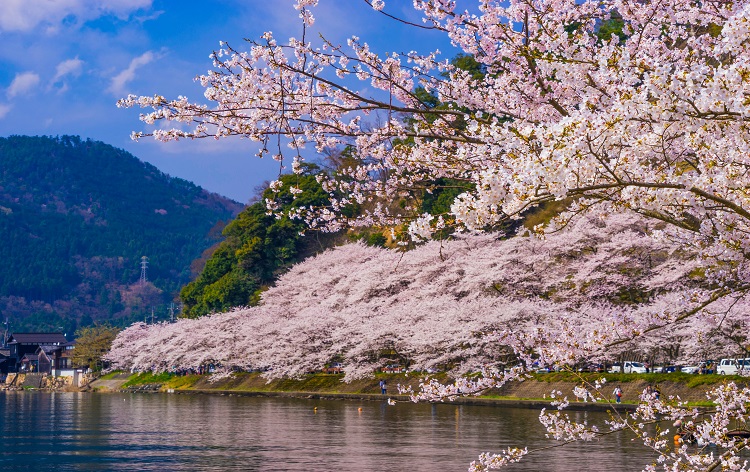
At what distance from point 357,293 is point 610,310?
19.8 metres

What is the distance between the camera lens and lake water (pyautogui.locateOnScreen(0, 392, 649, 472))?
57.9 ft

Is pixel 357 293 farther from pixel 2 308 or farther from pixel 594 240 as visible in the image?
pixel 2 308

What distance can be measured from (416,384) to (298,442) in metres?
20.3

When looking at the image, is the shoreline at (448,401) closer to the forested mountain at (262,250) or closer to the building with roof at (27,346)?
the forested mountain at (262,250)

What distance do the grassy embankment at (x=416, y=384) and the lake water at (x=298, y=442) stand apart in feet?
6.94

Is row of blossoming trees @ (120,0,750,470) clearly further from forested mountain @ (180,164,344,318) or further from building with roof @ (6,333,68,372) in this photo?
building with roof @ (6,333,68,372)

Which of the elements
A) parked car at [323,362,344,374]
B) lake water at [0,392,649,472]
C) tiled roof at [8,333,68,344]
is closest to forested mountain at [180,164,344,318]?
parked car at [323,362,344,374]

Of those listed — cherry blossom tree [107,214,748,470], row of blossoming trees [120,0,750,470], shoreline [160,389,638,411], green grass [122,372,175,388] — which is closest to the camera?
row of blossoming trees [120,0,750,470]

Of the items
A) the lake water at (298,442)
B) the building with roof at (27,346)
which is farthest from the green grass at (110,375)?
the lake water at (298,442)

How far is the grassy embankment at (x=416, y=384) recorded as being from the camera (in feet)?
97.9

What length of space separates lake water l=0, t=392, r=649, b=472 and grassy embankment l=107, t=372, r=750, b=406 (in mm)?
2114

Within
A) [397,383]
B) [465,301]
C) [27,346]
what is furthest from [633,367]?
[27,346]

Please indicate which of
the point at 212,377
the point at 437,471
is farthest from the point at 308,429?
the point at 212,377

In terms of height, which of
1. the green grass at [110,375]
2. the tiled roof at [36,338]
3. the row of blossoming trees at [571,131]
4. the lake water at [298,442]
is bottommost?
the lake water at [298,442]
